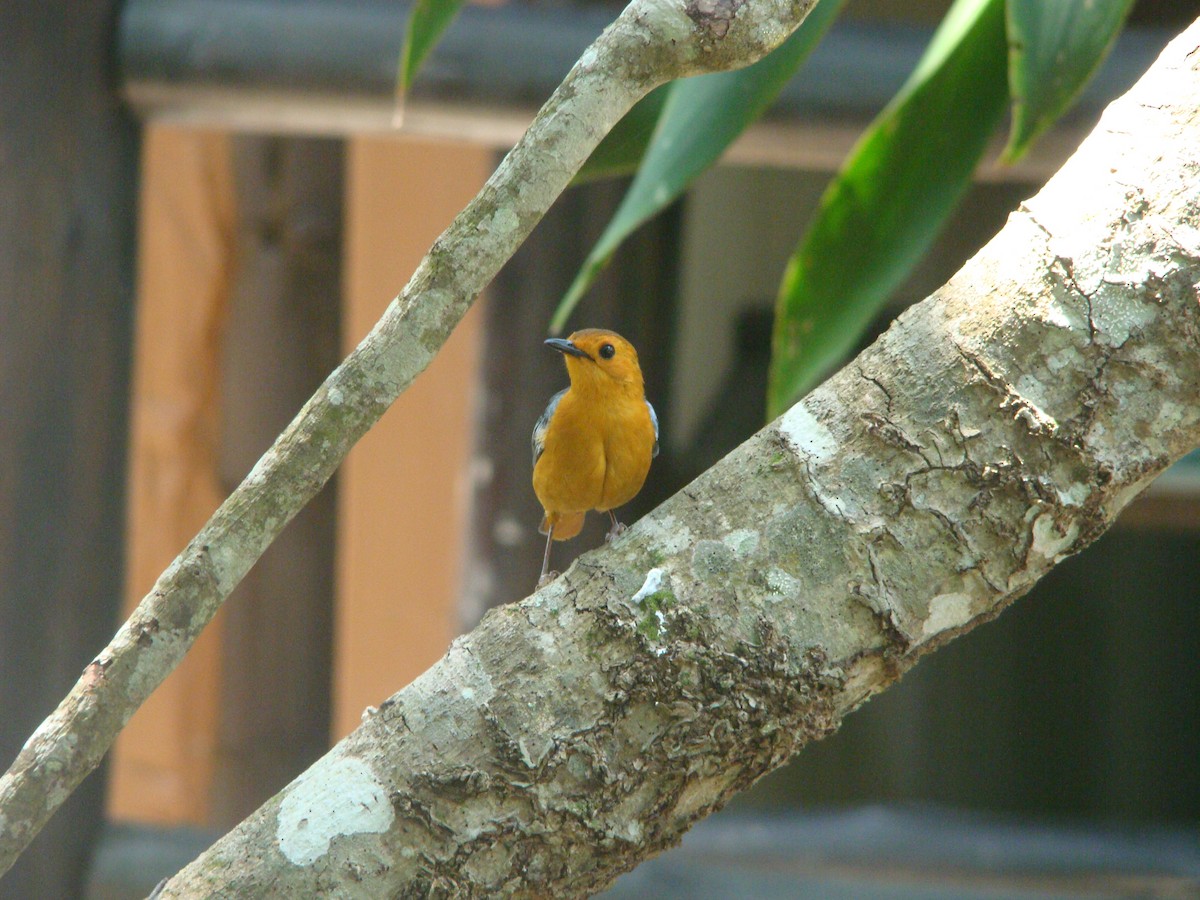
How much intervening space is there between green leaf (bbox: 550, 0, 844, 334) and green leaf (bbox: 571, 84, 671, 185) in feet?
0.16

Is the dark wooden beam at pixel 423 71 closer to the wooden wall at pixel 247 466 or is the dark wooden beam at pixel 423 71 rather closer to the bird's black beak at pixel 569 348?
the bird's black beak at pixel 569 348

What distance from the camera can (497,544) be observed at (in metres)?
3.04

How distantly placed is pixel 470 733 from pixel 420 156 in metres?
2.98

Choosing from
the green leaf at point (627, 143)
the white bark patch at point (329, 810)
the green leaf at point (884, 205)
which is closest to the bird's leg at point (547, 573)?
the white bark patch at point (329, 810)

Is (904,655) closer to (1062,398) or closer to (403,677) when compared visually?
(1062,398)

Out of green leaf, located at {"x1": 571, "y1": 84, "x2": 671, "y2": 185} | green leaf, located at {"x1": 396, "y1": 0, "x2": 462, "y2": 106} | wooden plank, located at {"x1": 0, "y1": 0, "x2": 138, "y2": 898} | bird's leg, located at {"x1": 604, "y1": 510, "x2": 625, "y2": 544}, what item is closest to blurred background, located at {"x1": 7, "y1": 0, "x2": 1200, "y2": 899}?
wooden plank, located at {"x1": 0, "y1": 0, "x2": 138, "y2": 898}

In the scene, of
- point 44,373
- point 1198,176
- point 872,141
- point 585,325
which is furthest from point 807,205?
point 1198,176

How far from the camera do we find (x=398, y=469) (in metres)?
3.81

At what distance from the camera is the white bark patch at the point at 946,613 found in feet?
3.61

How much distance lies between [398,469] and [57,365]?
149cm

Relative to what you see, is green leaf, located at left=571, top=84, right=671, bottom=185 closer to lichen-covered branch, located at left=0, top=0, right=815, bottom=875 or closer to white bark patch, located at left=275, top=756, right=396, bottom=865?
lichen-covered branch, located at left=0, top=0, right=815, bottom=875

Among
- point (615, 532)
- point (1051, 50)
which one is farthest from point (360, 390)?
point (1051, 50)

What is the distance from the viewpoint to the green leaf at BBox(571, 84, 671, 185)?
1.95 metres

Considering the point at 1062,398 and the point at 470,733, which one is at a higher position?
the point at 1062,398
